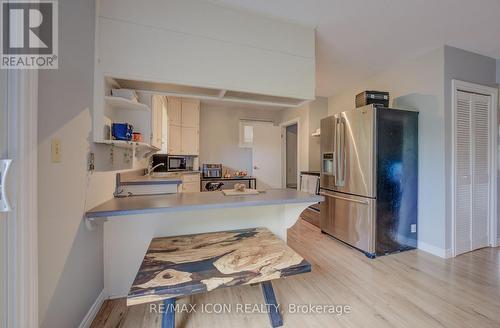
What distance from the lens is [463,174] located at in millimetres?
2600

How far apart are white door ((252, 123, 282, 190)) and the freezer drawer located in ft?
6.45

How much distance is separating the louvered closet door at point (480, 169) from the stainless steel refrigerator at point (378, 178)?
0.68 meters

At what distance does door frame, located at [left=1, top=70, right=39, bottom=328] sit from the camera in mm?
857

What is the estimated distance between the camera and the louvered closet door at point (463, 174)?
8.38 ft

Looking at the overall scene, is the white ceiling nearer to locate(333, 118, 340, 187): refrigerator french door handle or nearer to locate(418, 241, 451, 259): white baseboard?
locate(333, 118, 340, 187): refrigerator french door handle

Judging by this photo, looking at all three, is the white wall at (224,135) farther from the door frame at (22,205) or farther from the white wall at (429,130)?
the door frame at (22,205)

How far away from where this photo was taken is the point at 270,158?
5.23 meters

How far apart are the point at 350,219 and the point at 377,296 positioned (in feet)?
3.61

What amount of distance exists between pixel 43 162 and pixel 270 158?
4.46m

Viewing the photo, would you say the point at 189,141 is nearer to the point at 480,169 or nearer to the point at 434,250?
the point at 434,250

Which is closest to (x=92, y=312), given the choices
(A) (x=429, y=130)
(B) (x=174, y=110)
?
(B) (x=174, y=110)

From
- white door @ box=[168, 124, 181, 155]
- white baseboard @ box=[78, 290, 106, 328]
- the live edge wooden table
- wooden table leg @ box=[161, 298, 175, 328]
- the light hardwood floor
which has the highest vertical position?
white door @ box=[168, 124, 181, 155]

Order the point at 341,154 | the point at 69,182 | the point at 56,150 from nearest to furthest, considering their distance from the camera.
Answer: the point at 56,150
the point at 69,182
the point at 341,154

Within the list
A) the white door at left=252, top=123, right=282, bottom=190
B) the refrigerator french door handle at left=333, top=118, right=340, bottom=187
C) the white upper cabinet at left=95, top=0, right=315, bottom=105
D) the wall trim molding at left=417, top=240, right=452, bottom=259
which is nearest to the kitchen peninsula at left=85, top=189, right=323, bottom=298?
the white upper cabinet at left=95, top=0, right=315, bottom=105
